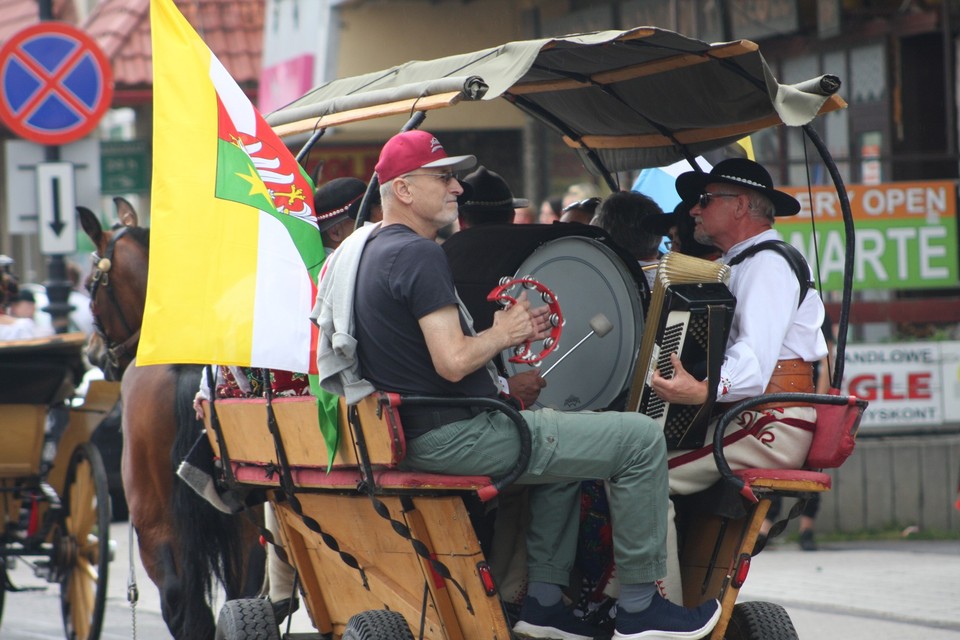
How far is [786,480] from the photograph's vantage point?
15.2 ft

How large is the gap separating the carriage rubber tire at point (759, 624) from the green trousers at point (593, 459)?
60 cm

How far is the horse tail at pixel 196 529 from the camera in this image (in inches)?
252

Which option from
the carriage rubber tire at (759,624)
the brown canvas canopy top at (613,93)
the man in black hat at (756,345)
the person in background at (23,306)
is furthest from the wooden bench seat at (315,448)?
the person in background at (23,306)

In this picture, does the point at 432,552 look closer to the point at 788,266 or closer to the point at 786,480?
the point at 786,480

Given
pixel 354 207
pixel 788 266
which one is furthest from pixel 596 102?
pixel 788 266

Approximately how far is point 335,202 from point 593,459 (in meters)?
1.96

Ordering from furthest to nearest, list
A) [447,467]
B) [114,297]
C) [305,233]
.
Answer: [114,297] < [305,233] < [447,467]

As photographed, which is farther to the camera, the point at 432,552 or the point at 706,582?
the point at 706,582

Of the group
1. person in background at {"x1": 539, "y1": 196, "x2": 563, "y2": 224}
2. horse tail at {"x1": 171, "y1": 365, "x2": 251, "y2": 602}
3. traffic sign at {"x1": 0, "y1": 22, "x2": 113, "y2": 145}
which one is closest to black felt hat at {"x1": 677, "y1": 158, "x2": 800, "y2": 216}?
horse tail at {"x1": 171, "y1": 365, "x2": 251, "y2": 602}

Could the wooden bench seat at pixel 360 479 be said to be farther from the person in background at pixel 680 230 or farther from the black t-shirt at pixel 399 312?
the person in background at pixel 680 230

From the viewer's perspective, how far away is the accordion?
4.70 meters

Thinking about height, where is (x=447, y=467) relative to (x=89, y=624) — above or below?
above

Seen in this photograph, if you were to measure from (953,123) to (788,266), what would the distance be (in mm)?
5928

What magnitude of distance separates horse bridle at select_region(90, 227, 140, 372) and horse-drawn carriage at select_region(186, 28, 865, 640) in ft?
4.41
